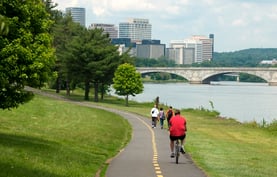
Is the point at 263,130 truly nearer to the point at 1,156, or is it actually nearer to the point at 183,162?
the point at 183,162

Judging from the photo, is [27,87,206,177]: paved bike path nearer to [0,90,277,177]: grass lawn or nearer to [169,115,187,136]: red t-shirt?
[0,90,277,177]: grass lawn

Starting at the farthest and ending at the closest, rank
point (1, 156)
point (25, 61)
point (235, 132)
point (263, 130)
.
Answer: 1. point (263, 130)
2. point (235, 132)
3. point (25, 61)
4. point (1, 156)

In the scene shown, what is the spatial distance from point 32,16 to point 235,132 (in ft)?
82.5

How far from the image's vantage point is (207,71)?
172m

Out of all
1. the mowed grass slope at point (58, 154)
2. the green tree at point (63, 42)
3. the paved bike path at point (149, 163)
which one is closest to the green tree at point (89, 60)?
the green tree at point (63, 42)

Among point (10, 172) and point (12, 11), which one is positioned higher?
point (12, 11)

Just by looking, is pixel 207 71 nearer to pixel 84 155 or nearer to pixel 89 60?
pixel 89 60

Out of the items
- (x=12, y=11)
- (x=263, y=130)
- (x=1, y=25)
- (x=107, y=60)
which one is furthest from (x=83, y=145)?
(x=107, y=60)

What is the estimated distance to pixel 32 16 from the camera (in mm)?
20391

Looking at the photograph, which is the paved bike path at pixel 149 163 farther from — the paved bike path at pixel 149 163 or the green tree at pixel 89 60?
the green tree at pixel 89 60

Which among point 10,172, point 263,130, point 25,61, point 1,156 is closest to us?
point 10,172

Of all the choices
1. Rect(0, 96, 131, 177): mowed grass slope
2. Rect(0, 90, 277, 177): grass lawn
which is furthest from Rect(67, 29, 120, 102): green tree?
Rect(0, 96, 131, 177): mowed grass slope

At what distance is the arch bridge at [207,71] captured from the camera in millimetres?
163000

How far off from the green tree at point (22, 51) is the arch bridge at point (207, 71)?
14446 centimetres
